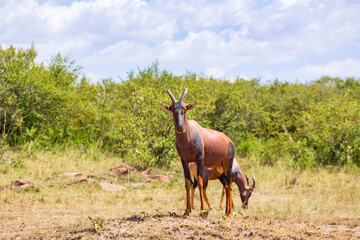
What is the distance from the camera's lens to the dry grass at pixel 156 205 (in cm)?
614

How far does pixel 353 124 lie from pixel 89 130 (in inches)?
459

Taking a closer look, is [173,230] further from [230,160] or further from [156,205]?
[156,205]

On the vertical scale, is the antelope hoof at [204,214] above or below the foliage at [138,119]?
below

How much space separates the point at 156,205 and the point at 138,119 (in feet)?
15.6

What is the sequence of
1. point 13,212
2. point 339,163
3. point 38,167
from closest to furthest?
point 13,212 → point 38,167 → point 339,163

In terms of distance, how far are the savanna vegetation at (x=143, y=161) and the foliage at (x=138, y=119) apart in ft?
0.18

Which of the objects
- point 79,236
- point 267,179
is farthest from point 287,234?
point 267,179

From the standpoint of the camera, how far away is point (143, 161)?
14.1 m

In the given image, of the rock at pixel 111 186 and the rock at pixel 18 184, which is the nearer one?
the rock at pixel 18 184

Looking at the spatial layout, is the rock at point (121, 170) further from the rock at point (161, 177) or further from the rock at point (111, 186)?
the rock at point (111, 186)

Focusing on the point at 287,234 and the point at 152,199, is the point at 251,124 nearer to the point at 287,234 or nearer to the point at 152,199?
the point at 152,199

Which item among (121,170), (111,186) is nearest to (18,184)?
(111,186)

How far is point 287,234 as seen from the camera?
6227 mm

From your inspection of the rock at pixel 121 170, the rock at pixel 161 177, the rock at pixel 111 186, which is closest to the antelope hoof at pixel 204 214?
Result: the rock at pixel 111 186
